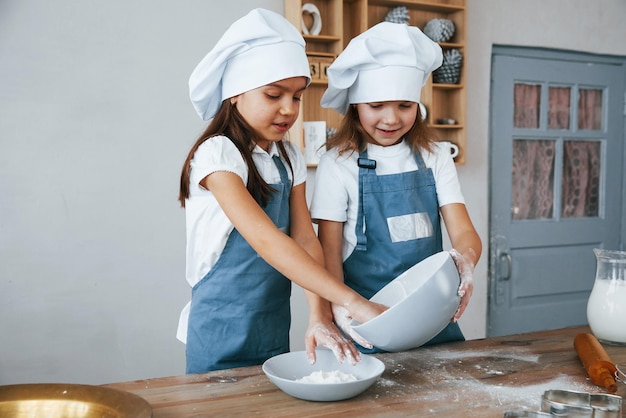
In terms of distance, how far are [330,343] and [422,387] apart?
0.19 meters

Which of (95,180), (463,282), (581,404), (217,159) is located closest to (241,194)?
(217,159)

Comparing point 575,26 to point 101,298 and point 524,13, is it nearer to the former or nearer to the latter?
point 524,13

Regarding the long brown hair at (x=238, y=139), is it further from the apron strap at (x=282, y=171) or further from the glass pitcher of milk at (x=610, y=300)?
the glass pitcher of milk at (x=610, y=300)

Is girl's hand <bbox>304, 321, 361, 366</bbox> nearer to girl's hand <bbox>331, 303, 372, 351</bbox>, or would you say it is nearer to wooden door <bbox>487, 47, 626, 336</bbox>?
girl's hand <bbox>331, 303, 372, 351</bbox>

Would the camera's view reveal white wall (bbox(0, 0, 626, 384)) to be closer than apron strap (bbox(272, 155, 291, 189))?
No

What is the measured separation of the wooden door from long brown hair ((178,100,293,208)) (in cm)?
226

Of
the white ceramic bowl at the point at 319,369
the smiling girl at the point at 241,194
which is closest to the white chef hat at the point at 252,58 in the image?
the smiling girl at the point at 241,194

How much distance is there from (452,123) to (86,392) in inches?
97.3

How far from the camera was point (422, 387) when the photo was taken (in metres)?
1.14

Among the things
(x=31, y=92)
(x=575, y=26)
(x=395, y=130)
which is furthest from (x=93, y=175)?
(x=575, y=26)

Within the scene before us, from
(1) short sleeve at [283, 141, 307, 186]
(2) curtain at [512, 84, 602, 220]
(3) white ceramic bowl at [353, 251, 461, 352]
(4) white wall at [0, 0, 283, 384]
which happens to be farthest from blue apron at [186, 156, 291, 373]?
(2) curtain at [512, 84, 602, 220]

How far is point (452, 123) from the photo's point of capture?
312 centimetres

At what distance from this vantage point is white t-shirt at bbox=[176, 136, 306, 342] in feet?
4.46

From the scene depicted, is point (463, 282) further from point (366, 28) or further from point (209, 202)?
point (366, 28)
